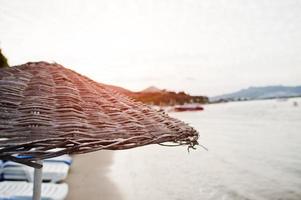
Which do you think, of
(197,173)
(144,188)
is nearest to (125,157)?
(197,173)

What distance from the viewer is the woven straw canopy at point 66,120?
2.58ft

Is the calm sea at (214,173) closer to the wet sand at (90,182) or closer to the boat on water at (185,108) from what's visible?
the wet sand at (90,182)

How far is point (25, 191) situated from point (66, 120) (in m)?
4.08

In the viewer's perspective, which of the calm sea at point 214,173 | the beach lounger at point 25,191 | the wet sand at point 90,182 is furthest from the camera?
the calm sea at point 214,173

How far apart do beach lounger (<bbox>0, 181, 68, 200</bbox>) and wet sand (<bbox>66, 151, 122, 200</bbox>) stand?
2.19 metres

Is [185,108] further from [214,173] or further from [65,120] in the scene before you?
[65,120]

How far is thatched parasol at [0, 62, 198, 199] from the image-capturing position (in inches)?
30.9

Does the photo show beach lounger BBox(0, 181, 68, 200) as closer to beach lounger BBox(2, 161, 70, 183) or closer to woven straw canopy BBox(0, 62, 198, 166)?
beach lounger BBox(2, 161, 70, 183)

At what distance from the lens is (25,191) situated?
437cm

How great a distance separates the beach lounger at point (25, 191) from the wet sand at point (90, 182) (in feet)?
7.17

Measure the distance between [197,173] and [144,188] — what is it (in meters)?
3.85

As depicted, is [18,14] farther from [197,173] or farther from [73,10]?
[197,173]

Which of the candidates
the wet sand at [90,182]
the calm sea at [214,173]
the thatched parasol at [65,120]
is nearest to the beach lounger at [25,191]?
the wet sand at [90,182]

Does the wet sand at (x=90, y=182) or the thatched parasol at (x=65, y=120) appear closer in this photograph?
the thatched parasol at (x=65, y=120)
